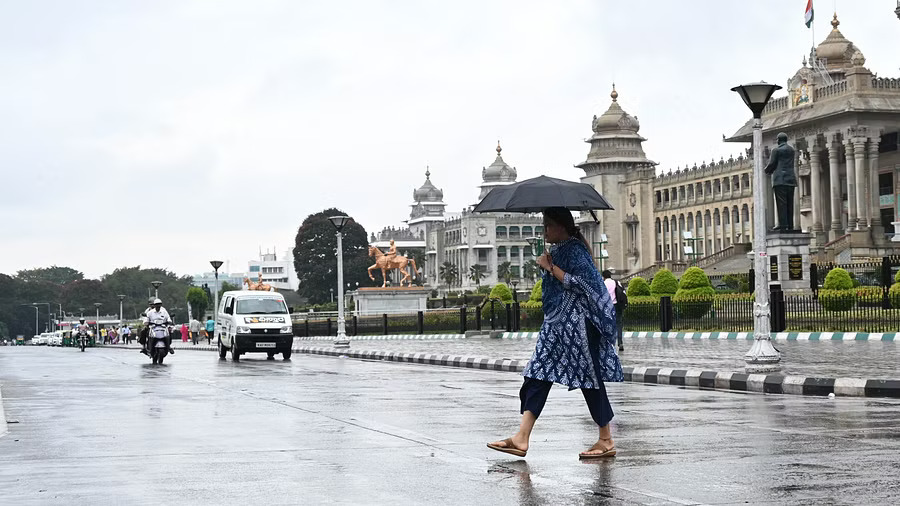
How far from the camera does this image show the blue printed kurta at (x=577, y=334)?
28.9 ft

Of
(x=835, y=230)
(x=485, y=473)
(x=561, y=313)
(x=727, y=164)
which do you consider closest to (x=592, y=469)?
(x=485, y=473)

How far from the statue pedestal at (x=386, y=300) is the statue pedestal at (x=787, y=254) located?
Answer: 39.8 meters

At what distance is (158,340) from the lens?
27.9 metres

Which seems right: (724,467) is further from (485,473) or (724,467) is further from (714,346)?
(714,346)

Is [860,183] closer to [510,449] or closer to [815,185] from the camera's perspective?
[815,185]

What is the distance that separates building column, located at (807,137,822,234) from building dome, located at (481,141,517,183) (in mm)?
103461

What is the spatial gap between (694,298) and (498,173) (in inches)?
5557

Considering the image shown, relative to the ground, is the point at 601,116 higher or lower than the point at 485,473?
higher

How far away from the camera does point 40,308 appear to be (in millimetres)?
174500

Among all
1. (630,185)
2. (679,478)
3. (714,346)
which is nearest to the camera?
→ (679,478)

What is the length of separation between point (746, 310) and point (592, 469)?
27450 millimetres

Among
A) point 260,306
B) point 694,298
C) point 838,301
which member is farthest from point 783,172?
point 260,306

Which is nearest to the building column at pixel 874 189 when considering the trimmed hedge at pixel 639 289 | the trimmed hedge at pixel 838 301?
the trimmed hedge at pixel 639 289

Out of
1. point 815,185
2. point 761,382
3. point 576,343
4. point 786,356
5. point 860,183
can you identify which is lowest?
point 761,382
